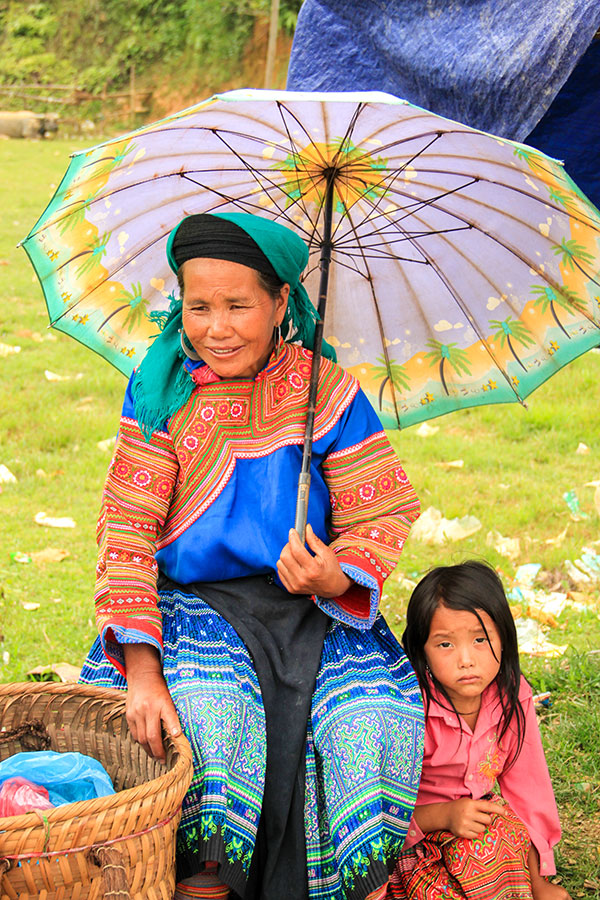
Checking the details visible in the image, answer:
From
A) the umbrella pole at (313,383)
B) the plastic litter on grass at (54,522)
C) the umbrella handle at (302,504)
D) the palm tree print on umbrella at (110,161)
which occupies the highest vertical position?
the plastic litter on grass at (54,522)

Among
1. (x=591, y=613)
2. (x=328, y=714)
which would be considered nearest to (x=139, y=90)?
(x=591, y=613)

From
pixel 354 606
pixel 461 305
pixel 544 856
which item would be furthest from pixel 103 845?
pixel 461 305

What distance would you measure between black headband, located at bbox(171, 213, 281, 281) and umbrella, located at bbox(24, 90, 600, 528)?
249 millimetres

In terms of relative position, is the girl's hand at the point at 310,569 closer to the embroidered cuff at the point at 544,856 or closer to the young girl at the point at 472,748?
the young girl at the point at 472,748

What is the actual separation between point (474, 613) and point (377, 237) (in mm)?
1101

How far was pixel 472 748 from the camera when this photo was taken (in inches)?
105

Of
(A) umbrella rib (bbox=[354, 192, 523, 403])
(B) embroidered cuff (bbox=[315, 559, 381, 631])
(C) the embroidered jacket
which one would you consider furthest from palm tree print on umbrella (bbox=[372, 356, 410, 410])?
(B) embroidered cuff (bbox=[315, 559, 381, 631])

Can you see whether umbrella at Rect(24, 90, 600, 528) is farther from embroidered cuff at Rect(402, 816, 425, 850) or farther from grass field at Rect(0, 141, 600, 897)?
grass field at Rect(0, 141, 600, 897)

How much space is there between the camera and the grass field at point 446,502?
11.4ft

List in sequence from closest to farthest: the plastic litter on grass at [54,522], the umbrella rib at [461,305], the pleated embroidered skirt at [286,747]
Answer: the pleated embroidered skirt at [286,747] → the umbrella rib at [461,305] → the plastic litter on grass at [54,522]

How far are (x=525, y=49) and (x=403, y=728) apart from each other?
174cm

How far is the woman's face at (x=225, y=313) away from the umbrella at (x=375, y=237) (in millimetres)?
280

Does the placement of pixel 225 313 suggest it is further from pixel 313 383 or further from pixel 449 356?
pixel 449 356

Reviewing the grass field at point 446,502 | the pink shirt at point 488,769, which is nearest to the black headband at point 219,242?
the pink shirt at point 488,769
